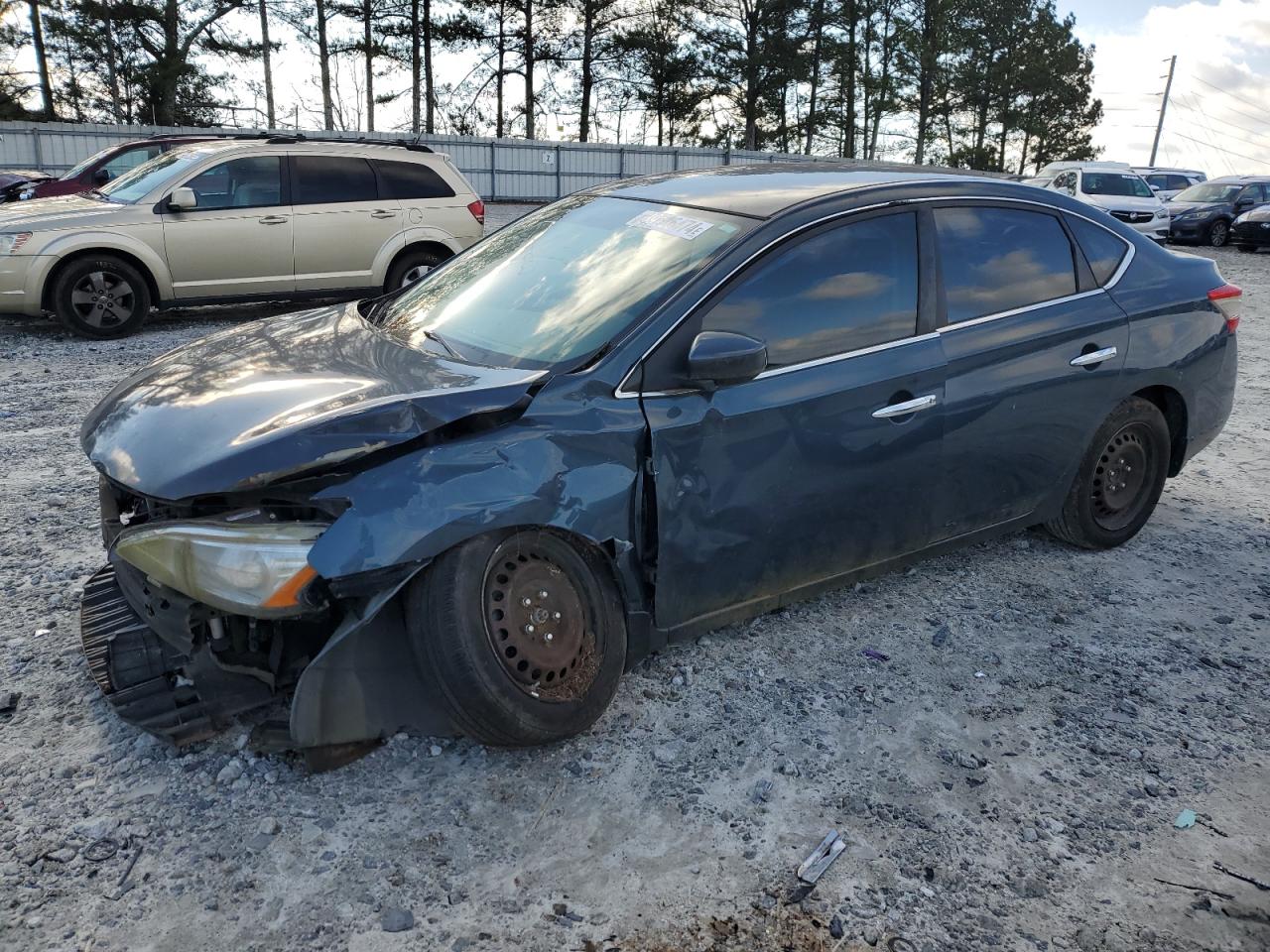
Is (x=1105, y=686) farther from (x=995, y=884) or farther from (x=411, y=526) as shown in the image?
(x=411, y=526)

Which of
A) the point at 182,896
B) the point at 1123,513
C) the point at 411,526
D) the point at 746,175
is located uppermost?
the point at 746,175

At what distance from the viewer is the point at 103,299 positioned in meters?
9.09

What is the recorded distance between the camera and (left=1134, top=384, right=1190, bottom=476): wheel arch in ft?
15.0

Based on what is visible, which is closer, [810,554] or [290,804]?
[290,804]

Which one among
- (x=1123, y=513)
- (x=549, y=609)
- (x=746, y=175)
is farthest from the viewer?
(x=1123, y=513)

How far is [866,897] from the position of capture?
255 cm

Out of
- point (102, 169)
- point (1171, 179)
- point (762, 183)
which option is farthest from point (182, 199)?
point (1171, 179)

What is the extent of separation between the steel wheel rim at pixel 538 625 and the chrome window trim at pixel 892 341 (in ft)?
1.93

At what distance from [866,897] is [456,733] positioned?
1238 mm

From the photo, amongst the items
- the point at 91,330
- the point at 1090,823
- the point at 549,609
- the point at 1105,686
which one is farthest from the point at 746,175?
the point at 91,330

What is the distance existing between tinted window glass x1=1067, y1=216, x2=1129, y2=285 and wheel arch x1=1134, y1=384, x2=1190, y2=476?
0.57 meters

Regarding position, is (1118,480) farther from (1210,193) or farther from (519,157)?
(519,157)

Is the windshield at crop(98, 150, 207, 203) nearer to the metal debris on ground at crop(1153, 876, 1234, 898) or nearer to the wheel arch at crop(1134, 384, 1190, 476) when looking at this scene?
the wheel arch at crop(1134, 384, 1190, 476)

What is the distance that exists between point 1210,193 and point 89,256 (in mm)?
25431
